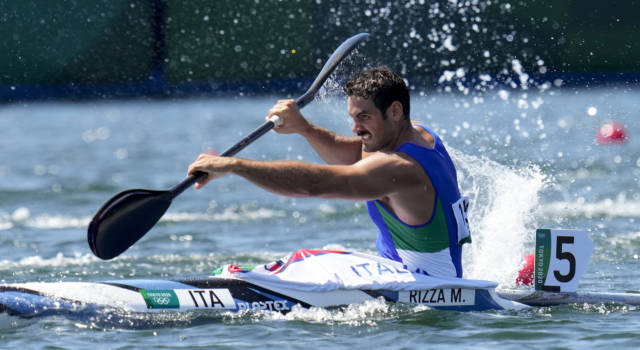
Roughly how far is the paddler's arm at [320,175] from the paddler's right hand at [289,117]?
805mm

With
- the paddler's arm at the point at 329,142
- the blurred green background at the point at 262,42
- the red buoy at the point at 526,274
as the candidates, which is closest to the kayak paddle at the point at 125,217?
the paddler's arm at the point at 329,142

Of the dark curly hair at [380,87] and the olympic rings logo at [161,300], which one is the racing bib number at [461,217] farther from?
the olympic rings logo at [161,300]

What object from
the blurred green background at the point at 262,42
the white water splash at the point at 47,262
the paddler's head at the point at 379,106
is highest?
the blurred green background at the point at 262,42

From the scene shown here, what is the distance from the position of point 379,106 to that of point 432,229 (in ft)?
2.34

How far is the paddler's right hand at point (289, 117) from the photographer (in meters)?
5.50

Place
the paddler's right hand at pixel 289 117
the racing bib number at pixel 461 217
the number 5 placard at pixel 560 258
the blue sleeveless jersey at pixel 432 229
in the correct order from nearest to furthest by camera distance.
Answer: the blue sleeveless jersey at pixel 432 229 → the racing bib number at pixel 461 217 → the number 5 placard at pixel 560 258 → the paddler's right hand at pixel 289 117

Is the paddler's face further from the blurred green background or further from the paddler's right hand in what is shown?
the blurred green background

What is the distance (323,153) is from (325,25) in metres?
19.7

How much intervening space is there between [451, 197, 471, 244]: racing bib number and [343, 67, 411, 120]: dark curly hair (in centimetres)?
57

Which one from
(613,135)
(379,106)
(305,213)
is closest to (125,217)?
(379,106)

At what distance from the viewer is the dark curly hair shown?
194 inches

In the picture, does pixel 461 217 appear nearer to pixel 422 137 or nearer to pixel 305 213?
pixel 422 137

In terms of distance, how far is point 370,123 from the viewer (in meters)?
4.98

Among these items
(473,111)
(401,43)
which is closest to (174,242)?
(473,111)
